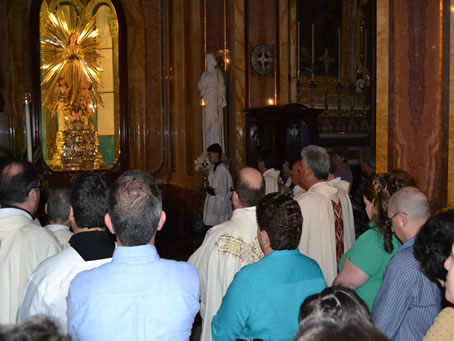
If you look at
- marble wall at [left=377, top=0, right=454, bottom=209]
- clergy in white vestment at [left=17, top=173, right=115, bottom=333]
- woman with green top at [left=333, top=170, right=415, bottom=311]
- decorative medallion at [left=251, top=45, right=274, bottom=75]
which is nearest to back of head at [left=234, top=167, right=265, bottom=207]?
woman with green top at [left=333, top=170, right=415, bottom=311]

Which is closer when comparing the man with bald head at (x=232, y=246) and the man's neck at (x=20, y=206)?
the man's neck at (x=20, y=206)

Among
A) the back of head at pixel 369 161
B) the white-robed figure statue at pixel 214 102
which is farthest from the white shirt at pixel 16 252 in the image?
the white-robed figure statue at pixel 214 102

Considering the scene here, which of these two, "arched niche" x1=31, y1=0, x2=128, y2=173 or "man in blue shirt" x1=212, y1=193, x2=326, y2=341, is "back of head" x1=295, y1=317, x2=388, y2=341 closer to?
"man in blue shirt" x1=212, y1=193, x2=326, y2=341

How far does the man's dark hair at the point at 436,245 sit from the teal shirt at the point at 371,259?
712mm

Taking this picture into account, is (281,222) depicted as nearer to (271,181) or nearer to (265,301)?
(265,301)

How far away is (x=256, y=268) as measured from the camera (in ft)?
7.58

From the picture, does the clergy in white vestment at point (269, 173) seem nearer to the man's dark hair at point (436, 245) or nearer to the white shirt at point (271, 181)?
the white shirt at point (271, 181)

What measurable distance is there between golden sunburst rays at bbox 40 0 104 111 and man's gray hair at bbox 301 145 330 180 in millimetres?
8272

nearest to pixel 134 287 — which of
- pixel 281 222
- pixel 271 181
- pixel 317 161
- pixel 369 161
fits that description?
pixel 281 222

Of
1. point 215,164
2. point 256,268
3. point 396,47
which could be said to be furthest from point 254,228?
point 215,164

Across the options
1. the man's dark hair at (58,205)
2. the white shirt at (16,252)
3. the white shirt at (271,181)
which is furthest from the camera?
the white shirt at (271,181)

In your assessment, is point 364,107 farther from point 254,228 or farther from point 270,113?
point 254,228

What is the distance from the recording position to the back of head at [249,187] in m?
3.21

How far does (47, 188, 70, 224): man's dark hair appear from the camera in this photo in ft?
10.2
